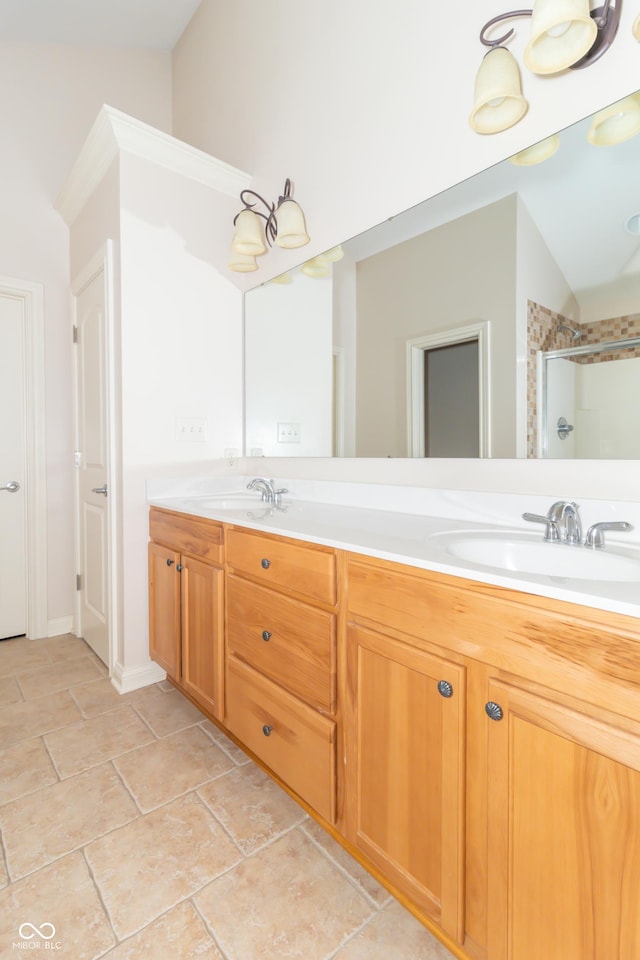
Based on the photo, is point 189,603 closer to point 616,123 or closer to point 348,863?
point 348,863

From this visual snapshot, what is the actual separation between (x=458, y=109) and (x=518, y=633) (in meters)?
1.47

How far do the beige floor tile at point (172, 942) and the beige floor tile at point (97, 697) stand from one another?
1039 millimetres

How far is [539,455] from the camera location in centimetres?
127

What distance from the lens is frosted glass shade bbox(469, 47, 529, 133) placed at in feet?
3.76

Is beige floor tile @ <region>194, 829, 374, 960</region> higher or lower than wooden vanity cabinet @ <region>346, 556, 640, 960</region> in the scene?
lower

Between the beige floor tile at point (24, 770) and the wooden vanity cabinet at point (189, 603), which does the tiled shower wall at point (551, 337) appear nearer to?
the wooden vanity cabinet at point (189, 603)

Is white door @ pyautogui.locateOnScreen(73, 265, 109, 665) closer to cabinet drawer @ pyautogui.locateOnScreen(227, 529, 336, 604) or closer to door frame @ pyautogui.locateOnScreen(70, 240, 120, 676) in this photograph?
door frame @ pyautogui.locateOnScreen(70, 240, 120, 676)

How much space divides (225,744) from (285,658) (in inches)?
27.2

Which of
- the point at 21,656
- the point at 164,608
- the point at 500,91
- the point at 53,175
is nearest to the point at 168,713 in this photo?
the point at 164,608

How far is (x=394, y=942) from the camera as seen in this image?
3.35ft

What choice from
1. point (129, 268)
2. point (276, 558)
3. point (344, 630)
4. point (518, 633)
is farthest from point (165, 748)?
point (129, 268)

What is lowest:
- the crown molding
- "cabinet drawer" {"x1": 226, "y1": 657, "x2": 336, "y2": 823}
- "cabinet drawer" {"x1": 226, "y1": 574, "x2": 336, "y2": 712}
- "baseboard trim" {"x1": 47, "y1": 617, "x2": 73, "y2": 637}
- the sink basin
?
"baseboard trim" {"x1": 47, "y1": 617, "x2": 73, "y2": 637}

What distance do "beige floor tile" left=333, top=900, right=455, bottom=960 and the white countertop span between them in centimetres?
84

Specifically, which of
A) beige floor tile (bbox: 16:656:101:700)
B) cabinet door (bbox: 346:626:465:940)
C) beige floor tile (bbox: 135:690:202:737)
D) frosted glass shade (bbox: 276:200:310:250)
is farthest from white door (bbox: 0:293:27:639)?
cabinet door (bbox: 346:626:465:940)
